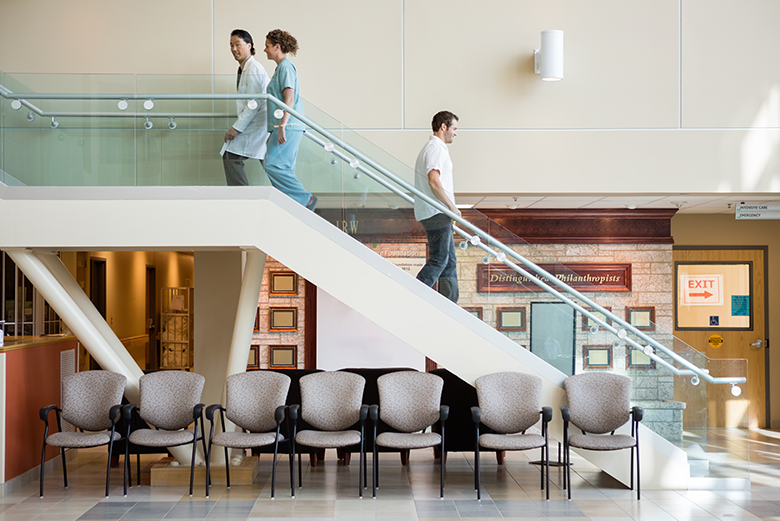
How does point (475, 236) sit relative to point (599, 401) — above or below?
above

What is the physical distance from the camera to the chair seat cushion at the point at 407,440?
221 inches

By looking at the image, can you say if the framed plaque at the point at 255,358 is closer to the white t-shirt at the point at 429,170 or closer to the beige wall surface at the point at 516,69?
the beige wall surface at the point at 516,69

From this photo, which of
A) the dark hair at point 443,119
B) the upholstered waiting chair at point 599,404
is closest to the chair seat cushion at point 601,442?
the upholstered waiting chair at point 599,404

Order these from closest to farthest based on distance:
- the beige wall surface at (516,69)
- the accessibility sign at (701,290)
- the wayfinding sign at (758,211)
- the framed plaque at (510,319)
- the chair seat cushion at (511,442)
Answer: the chair seat cushion at (511,442), the framed plaque at (510,319), the beige wall surface at (516,69), the wayfinding sign at (758,211), the accessibility sign at (701,290)

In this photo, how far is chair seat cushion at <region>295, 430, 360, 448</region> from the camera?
18.5ft

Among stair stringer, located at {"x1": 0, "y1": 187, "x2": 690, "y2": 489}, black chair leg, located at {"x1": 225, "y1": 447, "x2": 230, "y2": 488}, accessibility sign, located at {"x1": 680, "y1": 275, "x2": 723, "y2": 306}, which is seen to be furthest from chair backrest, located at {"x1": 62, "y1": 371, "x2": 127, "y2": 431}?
accessibility sign, located at {"x1": 680, "y1": 275, "x2": 723, "y2": 306}

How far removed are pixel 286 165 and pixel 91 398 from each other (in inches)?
106

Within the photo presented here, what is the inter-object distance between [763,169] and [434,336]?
14.7 feet

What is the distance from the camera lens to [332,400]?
614cm

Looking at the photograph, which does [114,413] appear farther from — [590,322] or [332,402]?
[590,322]

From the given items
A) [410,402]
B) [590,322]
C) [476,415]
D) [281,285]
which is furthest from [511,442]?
[281,285]

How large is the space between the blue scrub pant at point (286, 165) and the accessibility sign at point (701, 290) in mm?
6290

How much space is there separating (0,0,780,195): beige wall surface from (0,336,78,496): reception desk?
3.19 metres

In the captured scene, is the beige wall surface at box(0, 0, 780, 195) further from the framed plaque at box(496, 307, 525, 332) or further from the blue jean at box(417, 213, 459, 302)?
the framed plaque at box(496, 307, 525, 332)
